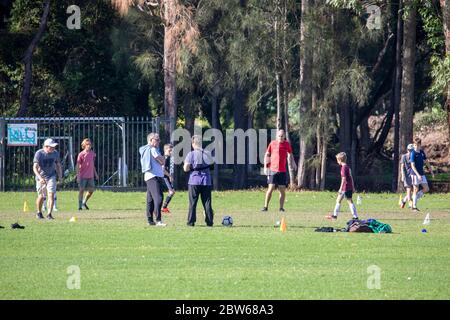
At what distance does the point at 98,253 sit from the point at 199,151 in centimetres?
546

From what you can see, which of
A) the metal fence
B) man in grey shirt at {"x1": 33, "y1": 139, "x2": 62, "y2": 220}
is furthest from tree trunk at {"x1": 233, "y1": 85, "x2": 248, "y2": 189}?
man in grey shirt at {"x1": 33, "y1": 139, "x2": 62, "y2": 220}

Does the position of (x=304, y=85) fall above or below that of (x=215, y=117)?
above

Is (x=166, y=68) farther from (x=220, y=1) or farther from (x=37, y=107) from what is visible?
(x=37, y=107)

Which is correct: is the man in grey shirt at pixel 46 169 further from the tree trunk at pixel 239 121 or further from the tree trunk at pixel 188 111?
the tree trunk at pixel 239 121

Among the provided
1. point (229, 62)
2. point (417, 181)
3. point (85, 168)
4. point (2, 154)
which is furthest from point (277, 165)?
point (229, 62)

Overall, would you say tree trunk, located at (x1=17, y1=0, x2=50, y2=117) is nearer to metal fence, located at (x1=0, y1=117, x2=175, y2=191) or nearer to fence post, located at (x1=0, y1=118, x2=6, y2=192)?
metal fence, located at (x1=0, y1=117, x2=175, y2=191)

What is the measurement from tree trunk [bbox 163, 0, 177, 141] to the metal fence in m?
1.17

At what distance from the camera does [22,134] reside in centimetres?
3809

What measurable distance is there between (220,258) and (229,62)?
86.3ft

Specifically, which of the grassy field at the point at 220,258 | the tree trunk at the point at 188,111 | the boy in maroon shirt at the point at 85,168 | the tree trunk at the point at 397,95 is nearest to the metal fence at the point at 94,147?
the tree trunk at the point at 188,111

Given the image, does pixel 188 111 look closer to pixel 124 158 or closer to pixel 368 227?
pixel 124 158

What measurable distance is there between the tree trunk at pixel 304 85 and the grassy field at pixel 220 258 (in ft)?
45.3

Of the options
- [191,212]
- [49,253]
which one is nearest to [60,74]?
[191,212]

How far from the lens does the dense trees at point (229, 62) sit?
4072 centimetres
